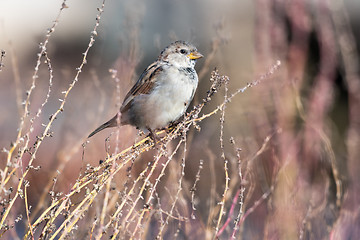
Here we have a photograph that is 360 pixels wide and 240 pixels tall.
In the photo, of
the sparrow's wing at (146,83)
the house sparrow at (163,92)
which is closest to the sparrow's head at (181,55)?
the house sparrow at (163,92)

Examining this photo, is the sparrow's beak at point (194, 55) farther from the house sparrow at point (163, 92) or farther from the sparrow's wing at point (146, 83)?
→ the sparrow's wing at point (146, 83)

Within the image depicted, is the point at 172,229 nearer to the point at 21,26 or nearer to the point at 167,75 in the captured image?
the point at 167,75

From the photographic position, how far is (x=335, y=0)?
11.1 feet

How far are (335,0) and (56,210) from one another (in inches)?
85.9

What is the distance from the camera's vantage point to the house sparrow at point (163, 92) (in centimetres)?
381

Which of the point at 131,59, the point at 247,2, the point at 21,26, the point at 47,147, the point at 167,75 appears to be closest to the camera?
the point at 131,59

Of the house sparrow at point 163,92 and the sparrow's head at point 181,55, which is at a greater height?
the sparrow's head at point 181,55

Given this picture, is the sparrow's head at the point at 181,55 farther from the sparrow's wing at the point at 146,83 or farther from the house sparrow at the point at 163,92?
the sparrow's wing at the point at 146,83

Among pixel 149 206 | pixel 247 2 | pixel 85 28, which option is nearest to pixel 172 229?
pixel 149 206

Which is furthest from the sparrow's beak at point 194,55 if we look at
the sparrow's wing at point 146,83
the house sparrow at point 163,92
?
the sparrow's wing at point 146,83

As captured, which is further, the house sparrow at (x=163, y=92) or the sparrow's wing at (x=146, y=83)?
the sparrow's wing at (x=146, y=83)

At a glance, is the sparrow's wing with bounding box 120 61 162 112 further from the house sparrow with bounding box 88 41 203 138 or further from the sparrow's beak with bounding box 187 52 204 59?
the sparrow's beak with bounding box 187 52 204 59

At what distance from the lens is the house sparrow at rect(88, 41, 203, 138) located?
381 cm

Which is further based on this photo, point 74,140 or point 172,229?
point 74,140
